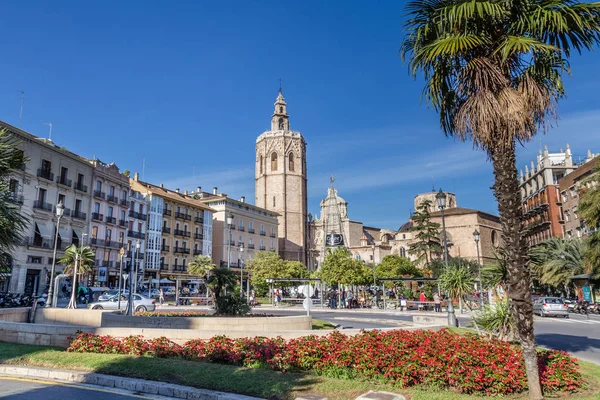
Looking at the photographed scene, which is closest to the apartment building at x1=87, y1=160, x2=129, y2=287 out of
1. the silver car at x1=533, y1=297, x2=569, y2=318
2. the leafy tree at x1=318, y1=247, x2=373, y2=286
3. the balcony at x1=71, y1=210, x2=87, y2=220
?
the balcony at x1=71, y1=210, x2=87, y2=220

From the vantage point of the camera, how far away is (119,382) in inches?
306

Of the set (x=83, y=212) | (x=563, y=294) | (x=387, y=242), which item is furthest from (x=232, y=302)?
(x=387, y=242)

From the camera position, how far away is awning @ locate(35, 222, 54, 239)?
42.8m

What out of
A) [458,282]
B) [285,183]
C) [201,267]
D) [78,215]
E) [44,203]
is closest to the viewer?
[458,282]

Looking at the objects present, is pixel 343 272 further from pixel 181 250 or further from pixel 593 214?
pixel 181 250

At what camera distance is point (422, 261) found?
261 feet

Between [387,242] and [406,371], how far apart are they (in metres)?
113

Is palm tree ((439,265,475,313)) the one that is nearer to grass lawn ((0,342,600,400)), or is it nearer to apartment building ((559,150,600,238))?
grass lawn ((0,342,600,400))

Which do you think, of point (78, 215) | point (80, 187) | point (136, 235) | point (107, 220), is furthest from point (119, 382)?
point (136, 235)

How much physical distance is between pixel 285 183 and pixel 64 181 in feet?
192

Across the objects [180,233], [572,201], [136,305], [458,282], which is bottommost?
[136,305]

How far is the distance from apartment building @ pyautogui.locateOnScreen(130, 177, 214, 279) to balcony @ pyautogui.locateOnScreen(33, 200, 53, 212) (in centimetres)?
1705

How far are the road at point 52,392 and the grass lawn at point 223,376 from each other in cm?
69

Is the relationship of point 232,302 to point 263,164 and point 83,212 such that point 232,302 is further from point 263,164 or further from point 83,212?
point 263,164
